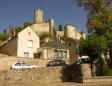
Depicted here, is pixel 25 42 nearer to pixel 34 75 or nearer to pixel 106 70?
pixel 34 75

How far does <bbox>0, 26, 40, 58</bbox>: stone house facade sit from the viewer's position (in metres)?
30.8

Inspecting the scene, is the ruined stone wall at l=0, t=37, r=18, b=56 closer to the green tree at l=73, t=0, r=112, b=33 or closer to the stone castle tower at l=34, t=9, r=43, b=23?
the green tree at l=73, t=0, r=112, b=33

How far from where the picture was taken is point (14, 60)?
2544cm

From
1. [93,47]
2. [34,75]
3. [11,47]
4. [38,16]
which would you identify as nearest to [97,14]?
[93,47]

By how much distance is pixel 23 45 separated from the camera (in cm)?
3158

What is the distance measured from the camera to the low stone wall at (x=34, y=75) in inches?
741

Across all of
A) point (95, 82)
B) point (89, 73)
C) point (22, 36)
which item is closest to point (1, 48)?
point (22, 36)

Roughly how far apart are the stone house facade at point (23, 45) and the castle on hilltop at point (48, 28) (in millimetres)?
37454

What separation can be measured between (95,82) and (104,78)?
4.14 feet

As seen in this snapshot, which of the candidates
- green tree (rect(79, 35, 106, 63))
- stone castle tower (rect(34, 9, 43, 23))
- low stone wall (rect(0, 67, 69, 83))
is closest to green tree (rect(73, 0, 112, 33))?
green tree (rect(79, 35, 106, 63))

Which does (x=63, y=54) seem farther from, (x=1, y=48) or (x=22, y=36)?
(x=1, y=48)

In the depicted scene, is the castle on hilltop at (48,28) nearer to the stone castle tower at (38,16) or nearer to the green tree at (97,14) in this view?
the stone castle tower at (38,16)

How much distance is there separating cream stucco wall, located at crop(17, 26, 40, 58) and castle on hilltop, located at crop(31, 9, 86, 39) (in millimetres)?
37374

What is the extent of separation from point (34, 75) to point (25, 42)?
524 inches
